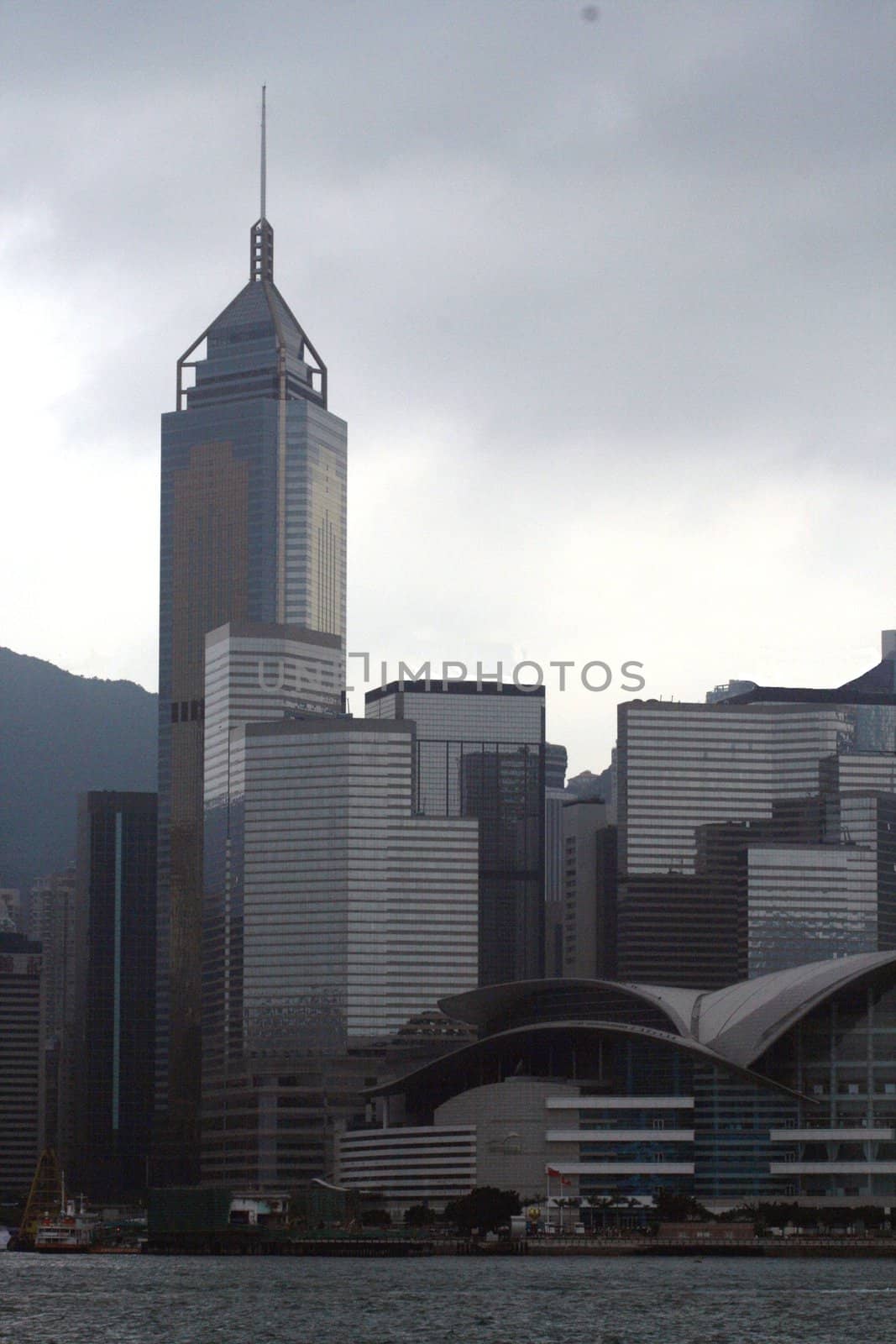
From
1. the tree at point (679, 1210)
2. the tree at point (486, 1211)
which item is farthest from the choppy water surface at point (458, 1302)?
the tree at point (486, 1211)

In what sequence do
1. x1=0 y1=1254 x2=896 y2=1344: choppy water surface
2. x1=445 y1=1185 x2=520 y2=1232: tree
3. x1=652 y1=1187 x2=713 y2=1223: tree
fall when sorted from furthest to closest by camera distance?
x1=445 y1=1185 x2=520 y2=1232: tree
x1=652 y1=1187 x2=713 y2=1223: tree
x1=0 y1=1254 x2=896 y2=1344: choppy water surface

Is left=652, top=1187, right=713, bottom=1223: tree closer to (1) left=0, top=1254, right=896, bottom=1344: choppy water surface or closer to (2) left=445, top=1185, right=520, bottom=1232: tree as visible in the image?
(2) left=445, top=1185, right=520, bottom=1232: tree

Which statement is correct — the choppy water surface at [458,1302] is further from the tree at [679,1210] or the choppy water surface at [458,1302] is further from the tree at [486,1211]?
the tree at [486,1211]

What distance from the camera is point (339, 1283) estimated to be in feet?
488

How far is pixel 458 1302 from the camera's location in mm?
130250

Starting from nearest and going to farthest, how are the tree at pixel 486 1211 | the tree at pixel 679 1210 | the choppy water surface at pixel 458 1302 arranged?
the choppy water surface at pixel 458 1302
the tree at pixel 679 1210
the tree at pixel 486 1211

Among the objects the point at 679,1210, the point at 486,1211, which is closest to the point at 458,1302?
the point at 486,1211

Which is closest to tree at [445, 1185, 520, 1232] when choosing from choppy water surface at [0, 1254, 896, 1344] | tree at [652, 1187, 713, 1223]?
tree at [652, 1187, 713, 1223]

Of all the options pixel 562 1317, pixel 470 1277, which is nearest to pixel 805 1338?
pixel 562 1317

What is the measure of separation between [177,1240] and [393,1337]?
90.6 metres

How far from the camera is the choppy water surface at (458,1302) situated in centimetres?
11194

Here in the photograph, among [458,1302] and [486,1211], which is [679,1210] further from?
[458,1302]

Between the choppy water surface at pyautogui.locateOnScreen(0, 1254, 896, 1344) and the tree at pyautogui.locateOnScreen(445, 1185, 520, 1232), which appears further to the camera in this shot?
the tree at pyautogui.locateOnScreen(445, 1185, 520, 1232)

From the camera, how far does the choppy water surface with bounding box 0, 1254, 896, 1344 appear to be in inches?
4407
